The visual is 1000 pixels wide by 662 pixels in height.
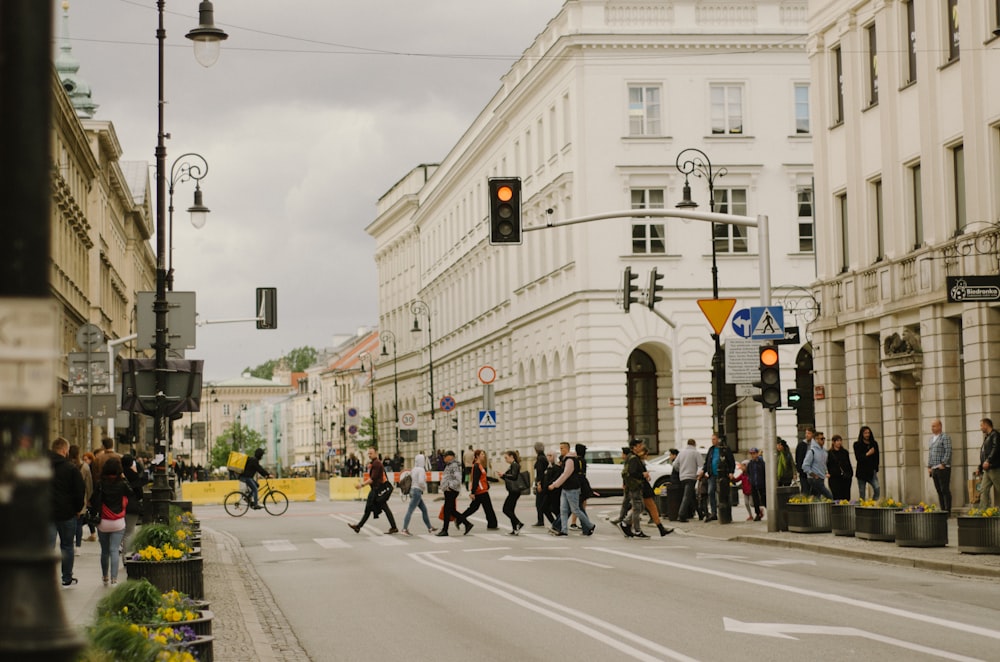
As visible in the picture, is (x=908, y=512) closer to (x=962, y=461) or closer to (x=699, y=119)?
(x=962, y=461)

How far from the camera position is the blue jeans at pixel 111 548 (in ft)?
66.7

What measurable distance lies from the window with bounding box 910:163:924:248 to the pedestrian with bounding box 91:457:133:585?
20.2 meters

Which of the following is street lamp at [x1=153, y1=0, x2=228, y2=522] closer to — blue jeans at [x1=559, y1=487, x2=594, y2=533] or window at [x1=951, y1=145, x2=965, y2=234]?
blue jeans at [x1=559, y1=487, x2=594, y2=533]

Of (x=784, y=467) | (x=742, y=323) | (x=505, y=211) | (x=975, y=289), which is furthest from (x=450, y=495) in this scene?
(x=975, y=289)

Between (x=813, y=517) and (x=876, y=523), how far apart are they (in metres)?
2.92

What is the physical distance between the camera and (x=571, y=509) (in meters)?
31.5

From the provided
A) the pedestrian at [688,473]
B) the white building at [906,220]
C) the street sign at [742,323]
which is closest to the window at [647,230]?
the white building at [906,220]

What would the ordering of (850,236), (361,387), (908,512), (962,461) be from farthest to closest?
(361,387) < (850,236) < (962,461) < (908,512)

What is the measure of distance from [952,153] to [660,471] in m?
17.2

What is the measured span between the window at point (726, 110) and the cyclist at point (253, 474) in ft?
87.1

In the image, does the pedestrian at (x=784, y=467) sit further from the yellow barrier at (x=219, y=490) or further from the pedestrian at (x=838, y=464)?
the yellow barrier at (x=219, y=490)

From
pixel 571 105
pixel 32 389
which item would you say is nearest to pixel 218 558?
pixel 32 389

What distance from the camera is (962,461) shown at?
105ft

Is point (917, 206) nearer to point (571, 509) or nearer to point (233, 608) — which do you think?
point (571, 509)
